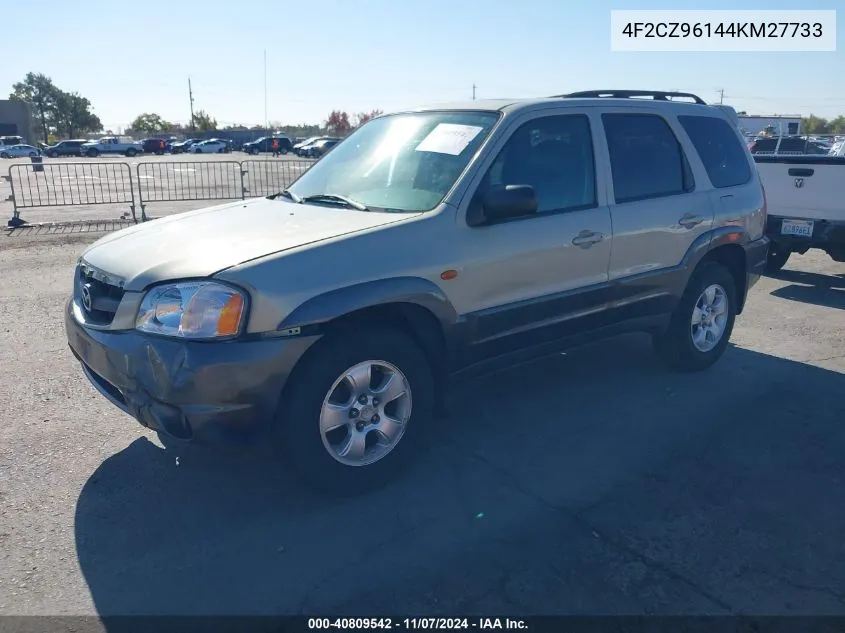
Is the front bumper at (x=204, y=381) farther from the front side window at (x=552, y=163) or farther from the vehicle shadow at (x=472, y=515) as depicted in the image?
the front side window at (x=552, y=163)

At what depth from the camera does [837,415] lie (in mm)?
4793

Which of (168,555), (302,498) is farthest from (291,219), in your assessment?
(168,555)

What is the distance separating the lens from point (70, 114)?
330 feet

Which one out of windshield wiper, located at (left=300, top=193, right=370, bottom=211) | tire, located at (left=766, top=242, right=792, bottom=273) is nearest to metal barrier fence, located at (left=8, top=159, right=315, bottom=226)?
tire, located at (left=766, top=242, right=792, bottom=273)

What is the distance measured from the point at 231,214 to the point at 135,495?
5.58 ft

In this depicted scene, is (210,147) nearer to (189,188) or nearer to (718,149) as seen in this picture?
(189,188)

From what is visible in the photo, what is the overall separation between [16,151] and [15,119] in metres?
34.5

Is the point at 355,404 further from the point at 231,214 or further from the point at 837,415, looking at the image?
Result: the point at 837,415

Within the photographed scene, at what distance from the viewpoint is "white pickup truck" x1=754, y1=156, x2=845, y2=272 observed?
8.12 m

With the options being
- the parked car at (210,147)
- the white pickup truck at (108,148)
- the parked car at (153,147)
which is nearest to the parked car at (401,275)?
the white pickup truck at (108,148)

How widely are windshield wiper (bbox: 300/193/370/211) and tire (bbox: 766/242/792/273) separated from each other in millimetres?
6943

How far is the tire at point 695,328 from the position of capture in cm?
539

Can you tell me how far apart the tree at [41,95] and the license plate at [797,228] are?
108362mm

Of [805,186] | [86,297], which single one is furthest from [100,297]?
[805,186]
